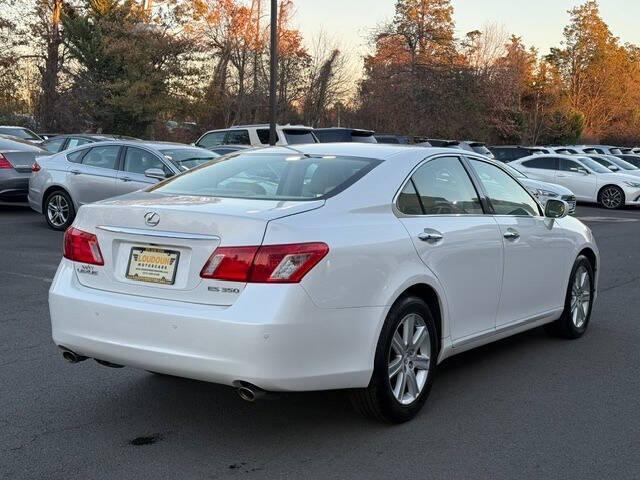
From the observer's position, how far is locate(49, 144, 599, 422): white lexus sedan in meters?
3.71

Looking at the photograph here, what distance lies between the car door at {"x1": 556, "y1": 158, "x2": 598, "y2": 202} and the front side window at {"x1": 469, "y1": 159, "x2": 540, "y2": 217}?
1888 centimetres

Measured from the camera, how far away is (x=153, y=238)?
3.96 metres

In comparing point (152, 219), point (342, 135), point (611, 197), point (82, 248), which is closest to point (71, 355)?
point (82, 248)

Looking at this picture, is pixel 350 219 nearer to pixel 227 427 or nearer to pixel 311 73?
pixel 227 427

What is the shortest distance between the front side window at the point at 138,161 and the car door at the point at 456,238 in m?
8.08

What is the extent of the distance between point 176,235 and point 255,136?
16502mm

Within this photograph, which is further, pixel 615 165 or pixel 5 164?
pixel 615 165

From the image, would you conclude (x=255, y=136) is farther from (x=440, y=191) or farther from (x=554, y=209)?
(x=440, y=191)

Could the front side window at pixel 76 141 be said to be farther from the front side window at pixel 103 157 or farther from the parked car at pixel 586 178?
the parked car at pixel 586 178

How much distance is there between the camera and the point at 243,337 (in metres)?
3.64

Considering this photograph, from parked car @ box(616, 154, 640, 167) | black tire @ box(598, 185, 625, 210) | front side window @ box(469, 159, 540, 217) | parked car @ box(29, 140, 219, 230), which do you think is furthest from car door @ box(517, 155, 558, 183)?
front side window @ box(469, 159, 540, 217)

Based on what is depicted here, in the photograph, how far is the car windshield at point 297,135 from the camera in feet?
61.8

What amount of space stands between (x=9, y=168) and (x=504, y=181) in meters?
11.4

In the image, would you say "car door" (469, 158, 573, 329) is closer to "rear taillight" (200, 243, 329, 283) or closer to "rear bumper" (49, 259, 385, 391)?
"rear bumper" (49, 259, 385, 391)
